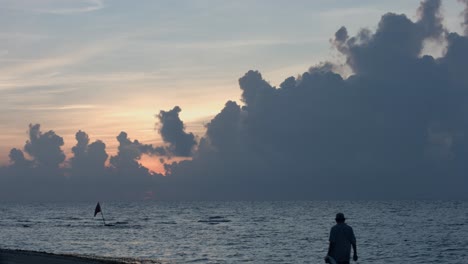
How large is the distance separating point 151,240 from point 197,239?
5.40m

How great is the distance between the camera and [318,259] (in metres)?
52.6

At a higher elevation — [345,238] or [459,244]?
[345,238]

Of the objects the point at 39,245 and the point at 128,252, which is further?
the point at 39,245

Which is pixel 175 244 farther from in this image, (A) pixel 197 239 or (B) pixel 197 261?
(B) pixel 197 261

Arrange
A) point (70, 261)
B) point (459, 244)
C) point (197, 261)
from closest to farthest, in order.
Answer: point (70, 261)
point (197, 261)
point (459, 244)

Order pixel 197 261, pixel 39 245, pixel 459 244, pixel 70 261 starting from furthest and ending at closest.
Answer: pixel 459 244
pixel 39 245
pixel 197 261
pixel 70 261

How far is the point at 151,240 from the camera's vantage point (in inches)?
2852

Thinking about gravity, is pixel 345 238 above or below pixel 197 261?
above

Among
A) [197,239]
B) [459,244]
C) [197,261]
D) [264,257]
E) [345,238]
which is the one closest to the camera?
[345,238]

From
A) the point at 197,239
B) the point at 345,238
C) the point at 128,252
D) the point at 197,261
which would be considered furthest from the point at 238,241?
the point at 345,238

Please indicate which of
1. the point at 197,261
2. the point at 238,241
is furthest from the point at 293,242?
the point at 197,261

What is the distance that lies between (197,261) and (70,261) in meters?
16.1

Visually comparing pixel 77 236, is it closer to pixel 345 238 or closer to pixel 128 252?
pixel 128 252

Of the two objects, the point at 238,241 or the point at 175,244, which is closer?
the point at 175,244
